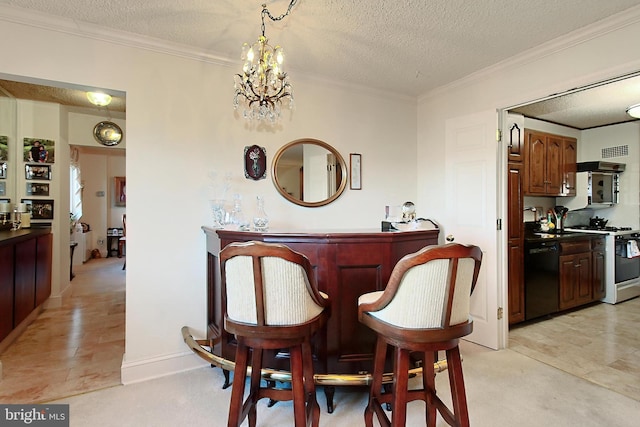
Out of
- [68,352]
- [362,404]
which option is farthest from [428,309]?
[68,352]

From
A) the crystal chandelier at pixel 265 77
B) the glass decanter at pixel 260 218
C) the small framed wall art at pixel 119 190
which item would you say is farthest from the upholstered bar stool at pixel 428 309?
the small framed wall art at pixel 119 190

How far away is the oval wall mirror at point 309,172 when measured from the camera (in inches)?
116

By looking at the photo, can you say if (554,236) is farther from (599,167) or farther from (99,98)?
(99,98)

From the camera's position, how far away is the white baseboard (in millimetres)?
2314

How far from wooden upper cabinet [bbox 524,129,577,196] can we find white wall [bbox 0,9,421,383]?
287 cm

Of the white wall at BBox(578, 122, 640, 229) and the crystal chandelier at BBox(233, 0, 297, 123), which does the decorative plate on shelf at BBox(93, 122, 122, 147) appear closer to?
the crystal chandelier at BBox(233, 0, 297, 123)

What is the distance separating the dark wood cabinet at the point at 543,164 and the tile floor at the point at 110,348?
1559 millimetres

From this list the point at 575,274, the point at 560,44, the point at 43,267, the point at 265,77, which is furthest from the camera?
the point at 575,274

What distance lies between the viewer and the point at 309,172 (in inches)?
122

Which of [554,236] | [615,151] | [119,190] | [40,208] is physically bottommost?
[554,236]

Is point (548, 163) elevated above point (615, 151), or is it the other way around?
point (615, 151)

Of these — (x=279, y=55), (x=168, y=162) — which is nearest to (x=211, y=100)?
(x=168, y=162)

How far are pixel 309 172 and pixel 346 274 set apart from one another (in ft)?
4.52

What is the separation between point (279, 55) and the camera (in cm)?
194
